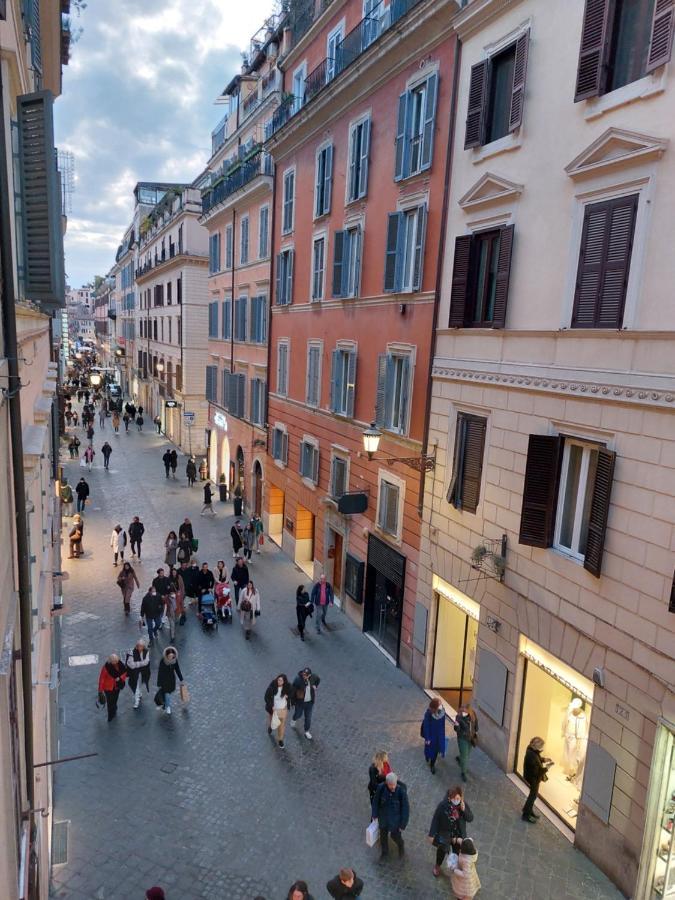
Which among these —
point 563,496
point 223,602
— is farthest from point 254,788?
point 563,496

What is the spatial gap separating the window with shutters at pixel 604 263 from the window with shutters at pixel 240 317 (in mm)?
18601

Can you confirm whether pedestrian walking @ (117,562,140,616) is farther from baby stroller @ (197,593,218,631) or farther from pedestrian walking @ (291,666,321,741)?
pedestrian walking @ (291,666,321,741)

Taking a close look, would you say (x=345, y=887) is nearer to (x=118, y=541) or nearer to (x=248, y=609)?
(x=248, y=609)

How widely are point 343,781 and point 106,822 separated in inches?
148

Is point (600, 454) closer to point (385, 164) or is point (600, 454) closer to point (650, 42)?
point (650, 42)

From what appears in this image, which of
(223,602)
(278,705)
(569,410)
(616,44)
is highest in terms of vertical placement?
(616,44)

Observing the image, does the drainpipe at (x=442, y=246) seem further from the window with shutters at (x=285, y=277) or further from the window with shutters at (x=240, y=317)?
the window with shutters at (x=240, y=317)

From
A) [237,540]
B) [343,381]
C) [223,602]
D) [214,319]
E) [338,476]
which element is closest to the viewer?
[223,602]

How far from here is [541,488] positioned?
32.4 feet

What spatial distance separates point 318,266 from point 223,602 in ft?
33.2

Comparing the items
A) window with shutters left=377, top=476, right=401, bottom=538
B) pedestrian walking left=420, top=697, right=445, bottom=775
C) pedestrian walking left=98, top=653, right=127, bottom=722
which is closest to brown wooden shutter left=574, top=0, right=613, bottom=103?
window with shutters left=377, top=476, right=401, bottom=538

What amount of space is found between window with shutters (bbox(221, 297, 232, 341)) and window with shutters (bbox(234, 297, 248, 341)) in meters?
1.05

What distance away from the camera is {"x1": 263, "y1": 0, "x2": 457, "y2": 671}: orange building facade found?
43.9 feet

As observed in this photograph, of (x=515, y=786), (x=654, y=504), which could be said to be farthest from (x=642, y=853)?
(x=654, y=504)
